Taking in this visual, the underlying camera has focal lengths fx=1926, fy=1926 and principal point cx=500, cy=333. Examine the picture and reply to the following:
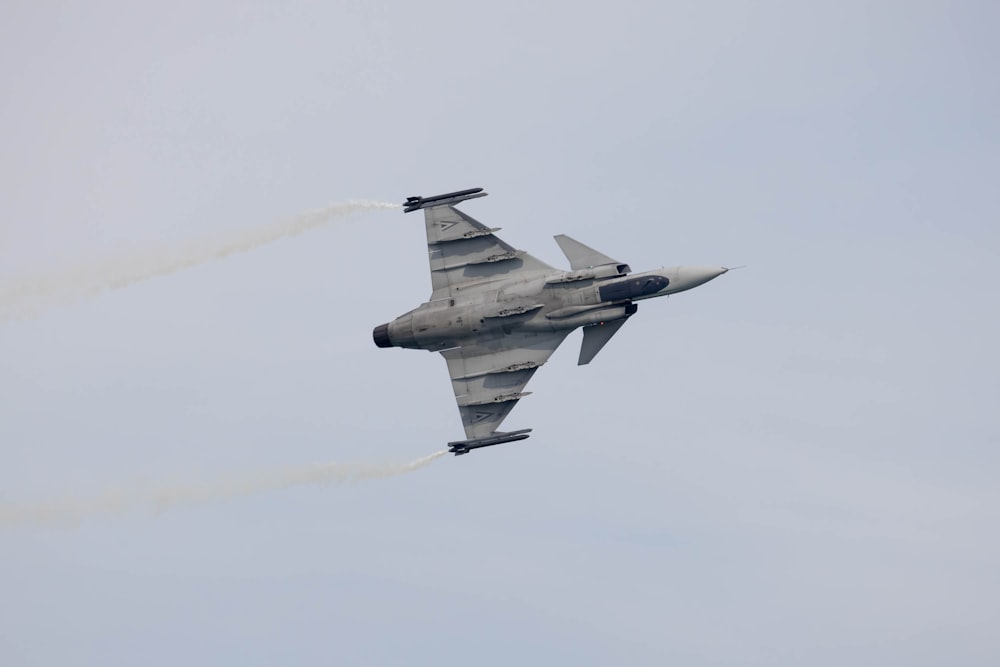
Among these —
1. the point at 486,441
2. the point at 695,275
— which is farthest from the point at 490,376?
the point at 695,275

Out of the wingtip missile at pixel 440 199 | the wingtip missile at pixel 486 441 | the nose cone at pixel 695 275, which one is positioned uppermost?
the wingtip missile at pixel 440 199

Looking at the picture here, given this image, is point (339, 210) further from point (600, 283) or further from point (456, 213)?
point (600, 283)

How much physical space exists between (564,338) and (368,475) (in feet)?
38.0

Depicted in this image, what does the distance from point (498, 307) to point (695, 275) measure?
944 centimetres

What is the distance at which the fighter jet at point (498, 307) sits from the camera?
90.1 meters

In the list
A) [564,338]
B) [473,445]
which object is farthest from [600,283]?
[473,445]

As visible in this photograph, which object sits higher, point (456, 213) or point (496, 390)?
point (456, 213)

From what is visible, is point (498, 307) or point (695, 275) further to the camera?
point (498, 307)

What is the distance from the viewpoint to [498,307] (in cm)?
9125

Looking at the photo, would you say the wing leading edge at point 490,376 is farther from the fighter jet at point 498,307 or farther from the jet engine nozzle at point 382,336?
the jet engine nozzle at point 382,336

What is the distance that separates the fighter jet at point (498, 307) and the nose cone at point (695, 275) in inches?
1.8

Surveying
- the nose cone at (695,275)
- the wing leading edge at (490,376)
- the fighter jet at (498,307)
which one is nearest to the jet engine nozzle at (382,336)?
the fighter jet at (498,307)

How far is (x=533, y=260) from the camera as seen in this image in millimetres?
92438

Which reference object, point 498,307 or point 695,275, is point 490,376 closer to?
point 498,307
